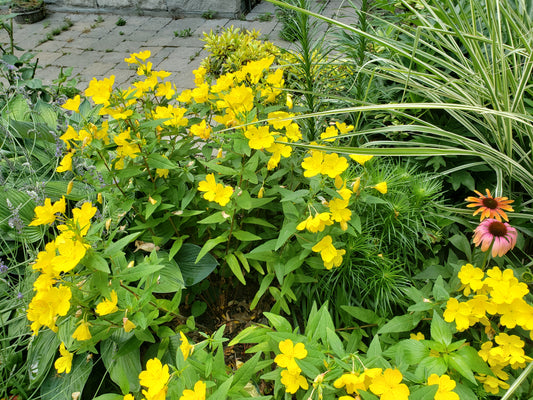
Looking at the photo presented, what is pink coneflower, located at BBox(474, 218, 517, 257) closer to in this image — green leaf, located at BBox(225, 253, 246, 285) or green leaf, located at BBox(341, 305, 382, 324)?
green leaf, located at BBox(341, 305, 382, 324)

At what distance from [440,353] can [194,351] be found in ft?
2.33

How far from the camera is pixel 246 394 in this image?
3.81 ft

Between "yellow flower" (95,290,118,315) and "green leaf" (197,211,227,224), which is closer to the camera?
"yellow flower" (95,290,118,315)

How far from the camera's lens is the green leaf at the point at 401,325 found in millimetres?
1342

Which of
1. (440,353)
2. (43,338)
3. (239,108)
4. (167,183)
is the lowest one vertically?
(43,338)

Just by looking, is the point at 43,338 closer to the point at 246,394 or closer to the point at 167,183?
the point at 167,183

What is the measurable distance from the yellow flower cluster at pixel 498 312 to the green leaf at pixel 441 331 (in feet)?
0.08

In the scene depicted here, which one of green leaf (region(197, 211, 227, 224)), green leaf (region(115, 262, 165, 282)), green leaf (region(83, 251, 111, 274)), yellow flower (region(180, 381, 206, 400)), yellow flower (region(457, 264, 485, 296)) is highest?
green leaf (region(83, 251, 111, 274))

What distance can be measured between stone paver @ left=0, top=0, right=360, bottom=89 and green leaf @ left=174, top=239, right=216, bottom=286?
2.51 metres

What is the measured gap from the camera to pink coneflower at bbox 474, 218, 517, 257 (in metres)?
1.31

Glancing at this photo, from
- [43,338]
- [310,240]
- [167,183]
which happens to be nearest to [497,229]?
[310,240]

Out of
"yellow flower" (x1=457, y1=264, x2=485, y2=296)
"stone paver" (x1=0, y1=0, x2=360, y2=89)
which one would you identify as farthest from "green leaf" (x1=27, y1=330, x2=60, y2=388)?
"stone paver" (x1=0, y1=0, x2=360, y2=89)

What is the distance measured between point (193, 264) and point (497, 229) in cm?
107

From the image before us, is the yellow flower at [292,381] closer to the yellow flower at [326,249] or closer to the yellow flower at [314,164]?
the yellow flower at [326,249]
